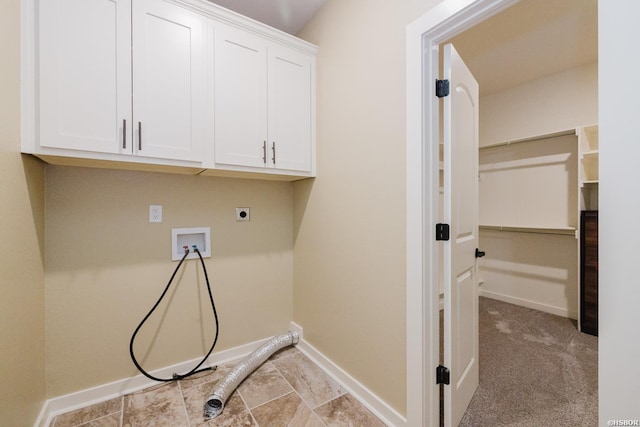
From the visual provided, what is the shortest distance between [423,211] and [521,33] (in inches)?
84.5

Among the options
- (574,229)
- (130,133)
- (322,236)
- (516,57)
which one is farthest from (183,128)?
(574,229)

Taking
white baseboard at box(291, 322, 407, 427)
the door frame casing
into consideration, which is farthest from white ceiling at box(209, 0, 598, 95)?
white baseboard at box(291, 322, 407, 427)

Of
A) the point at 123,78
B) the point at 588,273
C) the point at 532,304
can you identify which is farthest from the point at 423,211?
the point at 532,304

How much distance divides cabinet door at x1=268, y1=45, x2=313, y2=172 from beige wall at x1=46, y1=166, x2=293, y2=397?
444mm

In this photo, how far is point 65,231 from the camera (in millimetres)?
1620

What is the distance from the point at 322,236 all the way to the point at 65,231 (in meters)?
1.61

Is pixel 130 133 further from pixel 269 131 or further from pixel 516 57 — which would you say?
pixel 516 57

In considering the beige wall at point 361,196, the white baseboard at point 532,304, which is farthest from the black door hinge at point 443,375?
the white baseboard at point 532,304

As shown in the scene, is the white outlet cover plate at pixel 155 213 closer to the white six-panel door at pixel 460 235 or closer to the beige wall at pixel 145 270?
the beige wall at pixel 145 270

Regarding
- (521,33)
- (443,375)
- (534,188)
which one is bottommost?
(443,375)

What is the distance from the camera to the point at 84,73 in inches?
53.3

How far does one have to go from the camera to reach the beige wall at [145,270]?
1624mm

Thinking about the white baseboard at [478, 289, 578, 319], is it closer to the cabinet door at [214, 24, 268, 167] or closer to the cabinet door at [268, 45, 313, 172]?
the cabinet door at [268, 45, 313, 172]

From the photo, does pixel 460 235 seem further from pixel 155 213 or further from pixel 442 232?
pixel 155 213
